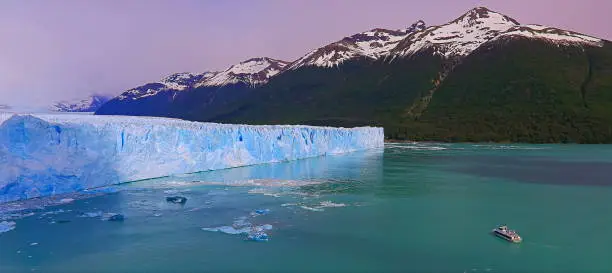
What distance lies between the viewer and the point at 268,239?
9516 mm

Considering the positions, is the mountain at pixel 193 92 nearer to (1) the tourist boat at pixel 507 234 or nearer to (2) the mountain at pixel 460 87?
(2) the mountain at pixel 460 87

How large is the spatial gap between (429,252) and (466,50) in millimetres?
91317

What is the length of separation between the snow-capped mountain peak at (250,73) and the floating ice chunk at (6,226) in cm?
13113

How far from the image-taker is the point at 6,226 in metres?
10.1

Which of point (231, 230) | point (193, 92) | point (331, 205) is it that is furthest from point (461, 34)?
point (231, 230)

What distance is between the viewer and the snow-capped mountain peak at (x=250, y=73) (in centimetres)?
14312

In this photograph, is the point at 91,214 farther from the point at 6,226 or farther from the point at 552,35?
Result: the point at 552,35

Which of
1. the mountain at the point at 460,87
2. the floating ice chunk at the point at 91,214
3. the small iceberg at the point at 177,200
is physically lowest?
the floating ice chunk at the point at 91,214

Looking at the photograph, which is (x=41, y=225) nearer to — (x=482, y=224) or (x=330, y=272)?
(x=330, y=272)

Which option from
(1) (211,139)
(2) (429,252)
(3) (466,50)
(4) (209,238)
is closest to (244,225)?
(4) (209,238)

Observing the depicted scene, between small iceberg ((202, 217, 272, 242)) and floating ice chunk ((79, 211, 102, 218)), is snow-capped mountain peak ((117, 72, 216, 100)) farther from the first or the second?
small iceberg ((202, 217, 272, 242))

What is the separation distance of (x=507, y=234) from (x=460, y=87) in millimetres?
71487

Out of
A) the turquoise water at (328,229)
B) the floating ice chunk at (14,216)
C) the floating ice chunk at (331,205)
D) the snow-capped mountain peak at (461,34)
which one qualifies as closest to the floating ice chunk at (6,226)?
the turquoise water at (328,229)

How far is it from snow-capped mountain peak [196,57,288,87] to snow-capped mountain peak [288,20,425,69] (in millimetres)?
21033
